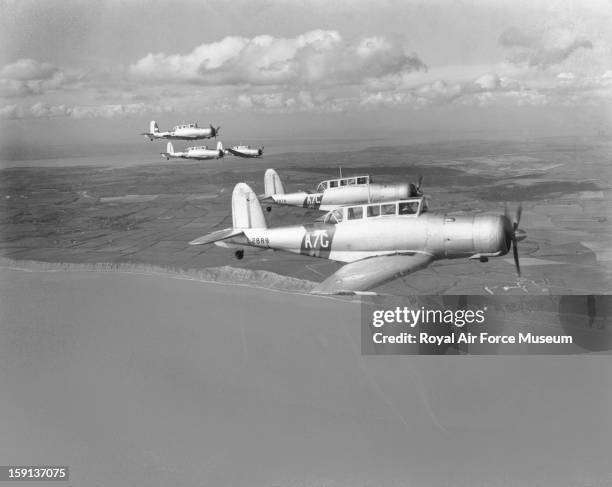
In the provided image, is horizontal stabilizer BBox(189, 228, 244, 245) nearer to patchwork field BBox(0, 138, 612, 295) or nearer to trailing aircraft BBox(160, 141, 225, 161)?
patchwork field BBox(0, 138, 612, 295)

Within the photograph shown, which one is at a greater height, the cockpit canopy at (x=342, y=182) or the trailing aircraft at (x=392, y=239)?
the cockpit canopy at (x=342, y=182)

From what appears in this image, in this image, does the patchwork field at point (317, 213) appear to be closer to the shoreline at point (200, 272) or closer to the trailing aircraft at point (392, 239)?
the shoreline at point (200, 272)

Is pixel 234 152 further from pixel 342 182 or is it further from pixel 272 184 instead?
pixel 342 182

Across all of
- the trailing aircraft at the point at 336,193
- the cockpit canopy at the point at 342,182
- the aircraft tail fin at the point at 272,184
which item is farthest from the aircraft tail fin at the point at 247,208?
the cockpit canopy at the point at 342,182

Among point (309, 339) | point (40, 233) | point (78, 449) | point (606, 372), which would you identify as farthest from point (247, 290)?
point (606, 372)

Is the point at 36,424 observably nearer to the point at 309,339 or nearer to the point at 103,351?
the point at 103,351

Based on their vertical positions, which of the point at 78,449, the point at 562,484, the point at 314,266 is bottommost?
the point at 562,484

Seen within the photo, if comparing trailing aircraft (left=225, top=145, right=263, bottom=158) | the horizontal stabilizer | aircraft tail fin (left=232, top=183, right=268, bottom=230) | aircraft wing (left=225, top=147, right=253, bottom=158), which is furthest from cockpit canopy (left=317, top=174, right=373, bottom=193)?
the horizontal stabilizer
